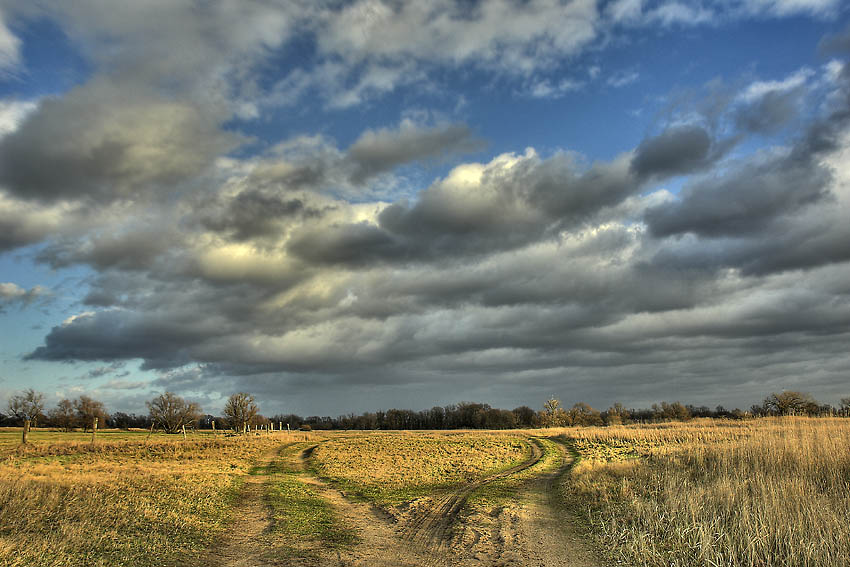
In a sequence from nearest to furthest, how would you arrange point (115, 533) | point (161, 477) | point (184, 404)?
1. point (115, 533)
2. point (161, 477)
3. point (184, 404)

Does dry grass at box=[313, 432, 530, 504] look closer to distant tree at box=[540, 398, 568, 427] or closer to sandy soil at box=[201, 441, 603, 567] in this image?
sandy soil at box=[201, 441, 603, 567]

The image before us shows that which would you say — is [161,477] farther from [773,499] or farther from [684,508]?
[773,499]

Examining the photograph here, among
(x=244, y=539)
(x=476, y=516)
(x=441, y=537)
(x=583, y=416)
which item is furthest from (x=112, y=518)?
(x=583, y=416)

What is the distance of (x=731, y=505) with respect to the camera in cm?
1214

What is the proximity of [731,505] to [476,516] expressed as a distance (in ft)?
22.3

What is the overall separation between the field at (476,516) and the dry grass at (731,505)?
0.05m

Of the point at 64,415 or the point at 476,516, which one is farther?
the point at 64,415

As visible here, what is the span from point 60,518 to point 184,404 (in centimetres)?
9038

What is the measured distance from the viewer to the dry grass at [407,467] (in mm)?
22062

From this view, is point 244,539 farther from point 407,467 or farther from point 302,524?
point 407,467

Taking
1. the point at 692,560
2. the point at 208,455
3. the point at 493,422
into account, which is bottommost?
the point at 493,422

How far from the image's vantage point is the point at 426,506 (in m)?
17.1

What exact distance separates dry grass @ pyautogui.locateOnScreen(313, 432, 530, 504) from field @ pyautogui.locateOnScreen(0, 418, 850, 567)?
321mm

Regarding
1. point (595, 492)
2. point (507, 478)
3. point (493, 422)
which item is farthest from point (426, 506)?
point (493, 422)
